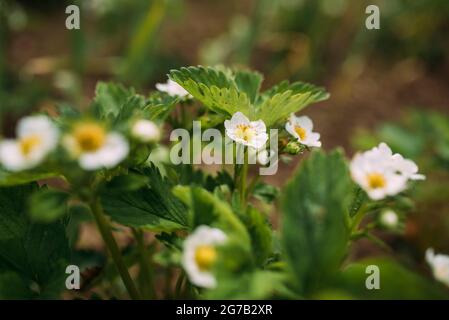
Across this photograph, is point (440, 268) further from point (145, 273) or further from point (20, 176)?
point (20, 176)

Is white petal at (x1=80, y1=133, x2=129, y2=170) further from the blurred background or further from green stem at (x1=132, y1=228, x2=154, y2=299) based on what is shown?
the blurred background

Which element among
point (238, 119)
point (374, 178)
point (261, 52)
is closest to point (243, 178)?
point (238, 119)

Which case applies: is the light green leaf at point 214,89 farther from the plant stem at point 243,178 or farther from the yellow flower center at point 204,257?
the yellow flower center at point 204,257

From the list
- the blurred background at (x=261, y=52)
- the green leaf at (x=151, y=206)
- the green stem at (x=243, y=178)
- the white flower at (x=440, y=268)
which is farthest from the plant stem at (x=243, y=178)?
the blurred background at (x=261, y=52)

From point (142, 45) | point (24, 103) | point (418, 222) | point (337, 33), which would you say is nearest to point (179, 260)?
point (418, 222)
